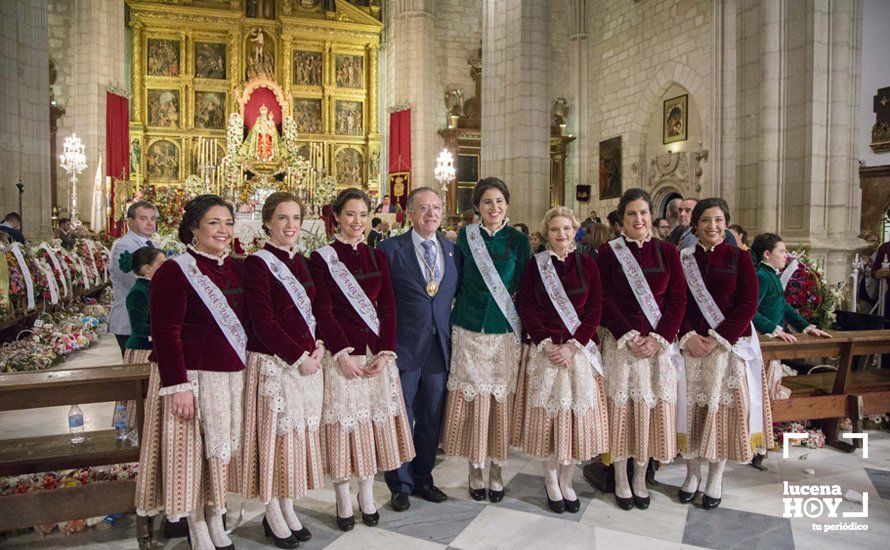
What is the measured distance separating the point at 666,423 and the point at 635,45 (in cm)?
1450

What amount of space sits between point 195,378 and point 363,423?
850mm

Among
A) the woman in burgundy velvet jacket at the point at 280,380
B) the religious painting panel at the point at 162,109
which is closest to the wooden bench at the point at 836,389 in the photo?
the woman in burgundy velvet jacket at the point at 280,380

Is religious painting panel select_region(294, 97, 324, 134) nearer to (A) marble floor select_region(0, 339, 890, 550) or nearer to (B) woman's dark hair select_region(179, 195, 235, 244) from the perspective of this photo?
(A) marble floor select_region(0, 339, 890, 550)

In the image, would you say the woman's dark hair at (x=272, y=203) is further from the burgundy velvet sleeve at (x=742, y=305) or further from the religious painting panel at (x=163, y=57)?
the religious painting panel at (x=163, y=57)

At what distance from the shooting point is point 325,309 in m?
3.01

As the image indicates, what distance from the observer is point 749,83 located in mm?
8914

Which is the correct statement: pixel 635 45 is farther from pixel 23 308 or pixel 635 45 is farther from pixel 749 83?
pixel 23 308

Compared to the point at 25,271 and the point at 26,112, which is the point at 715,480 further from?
the point at 26,112

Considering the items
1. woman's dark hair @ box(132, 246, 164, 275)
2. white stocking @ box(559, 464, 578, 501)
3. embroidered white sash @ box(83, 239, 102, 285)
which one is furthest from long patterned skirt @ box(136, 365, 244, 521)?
embroidered white sash @ box(83, 239, 102, 285)

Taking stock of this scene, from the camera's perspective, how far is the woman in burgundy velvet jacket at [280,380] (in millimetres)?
2779

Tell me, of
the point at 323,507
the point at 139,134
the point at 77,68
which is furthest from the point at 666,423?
the point at 139,134

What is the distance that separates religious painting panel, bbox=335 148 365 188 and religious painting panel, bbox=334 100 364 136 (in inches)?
24.4

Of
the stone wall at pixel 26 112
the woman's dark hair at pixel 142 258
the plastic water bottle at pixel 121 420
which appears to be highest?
the stone wall at pixel 26 112

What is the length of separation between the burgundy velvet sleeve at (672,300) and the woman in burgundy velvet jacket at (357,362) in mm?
1444
